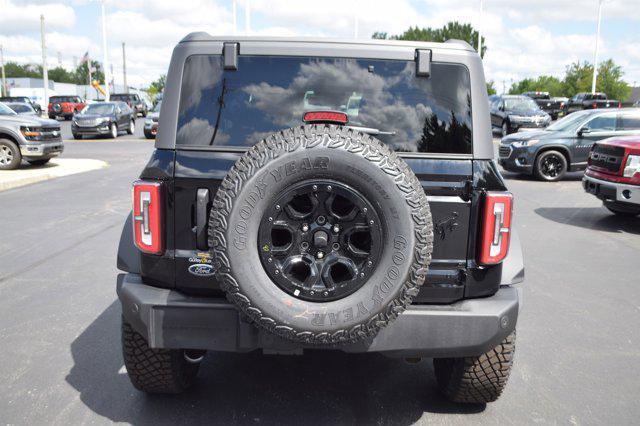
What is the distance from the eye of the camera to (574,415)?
11.6 ft

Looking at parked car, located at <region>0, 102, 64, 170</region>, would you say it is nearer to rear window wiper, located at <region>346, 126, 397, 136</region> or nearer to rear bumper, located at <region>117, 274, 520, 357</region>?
rear bumper, located at <region>117, 274, 520, 357</region>

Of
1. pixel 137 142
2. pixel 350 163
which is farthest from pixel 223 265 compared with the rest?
pixel 137 142

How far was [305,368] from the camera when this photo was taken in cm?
412

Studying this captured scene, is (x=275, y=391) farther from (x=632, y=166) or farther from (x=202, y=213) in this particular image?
(x=632, y=166)

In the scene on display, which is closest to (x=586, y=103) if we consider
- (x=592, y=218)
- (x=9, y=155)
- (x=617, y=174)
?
(x=592, y=218)

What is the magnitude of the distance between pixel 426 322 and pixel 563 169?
498 inches

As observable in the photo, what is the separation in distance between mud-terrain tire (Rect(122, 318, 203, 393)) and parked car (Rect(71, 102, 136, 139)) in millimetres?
25089

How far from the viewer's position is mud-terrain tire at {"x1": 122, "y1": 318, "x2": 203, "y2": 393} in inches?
136

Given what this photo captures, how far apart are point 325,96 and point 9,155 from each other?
14167 millimetres

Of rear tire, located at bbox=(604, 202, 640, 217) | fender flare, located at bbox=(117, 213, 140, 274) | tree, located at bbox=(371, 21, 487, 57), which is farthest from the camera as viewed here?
tree, located at bbox=(371, 21, 487, 57)

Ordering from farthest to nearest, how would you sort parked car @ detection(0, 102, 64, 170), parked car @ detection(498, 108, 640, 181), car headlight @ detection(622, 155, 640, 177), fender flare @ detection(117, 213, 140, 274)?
parked car @ detection(0, 102, 64, 170), parked car @ detection(498, 108, 640, 181), car headlight @ detection(622, 155, 640, 177), fender flare @ detection(117, 213, 140, 274)

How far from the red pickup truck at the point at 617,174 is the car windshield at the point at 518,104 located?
17871 millimetres

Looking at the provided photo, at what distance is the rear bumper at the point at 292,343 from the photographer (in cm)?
301

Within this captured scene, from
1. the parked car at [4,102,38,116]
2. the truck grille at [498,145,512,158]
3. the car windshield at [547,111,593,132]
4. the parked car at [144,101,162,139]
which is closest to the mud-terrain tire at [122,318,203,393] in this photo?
the truck grille at [498,145,512,158]
